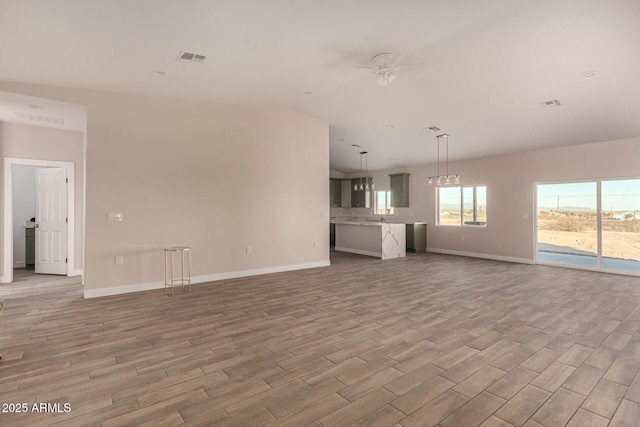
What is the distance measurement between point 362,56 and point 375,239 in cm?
529

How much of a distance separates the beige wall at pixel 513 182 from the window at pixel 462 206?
0.18 m

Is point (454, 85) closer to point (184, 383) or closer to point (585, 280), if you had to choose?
point (585, 280)

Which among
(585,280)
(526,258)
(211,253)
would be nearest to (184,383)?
(211,253)

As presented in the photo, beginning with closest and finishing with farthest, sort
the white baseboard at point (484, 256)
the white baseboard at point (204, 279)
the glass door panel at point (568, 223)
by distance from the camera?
the white baseboard at point (204, 279) → the glass door panel at point (568, 223) → the white baseboard at point (484, 256)

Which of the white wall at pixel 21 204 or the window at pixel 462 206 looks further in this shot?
the window at pixel 462 206

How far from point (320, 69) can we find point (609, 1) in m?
3.18

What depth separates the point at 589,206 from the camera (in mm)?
6832

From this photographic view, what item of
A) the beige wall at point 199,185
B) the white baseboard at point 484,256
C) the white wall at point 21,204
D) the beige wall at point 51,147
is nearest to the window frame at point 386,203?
the white baseboard at point 484,256

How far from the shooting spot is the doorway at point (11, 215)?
5.70 m

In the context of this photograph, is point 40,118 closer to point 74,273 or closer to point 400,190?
point 74,273

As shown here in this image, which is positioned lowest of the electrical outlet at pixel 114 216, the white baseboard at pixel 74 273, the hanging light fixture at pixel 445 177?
the white baseboard at pixel 74 273

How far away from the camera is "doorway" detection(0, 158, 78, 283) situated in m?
5.70

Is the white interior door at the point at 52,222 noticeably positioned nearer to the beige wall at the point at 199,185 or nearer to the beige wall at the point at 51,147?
the beige wall at the point at 51,147

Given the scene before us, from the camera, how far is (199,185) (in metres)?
5.70
